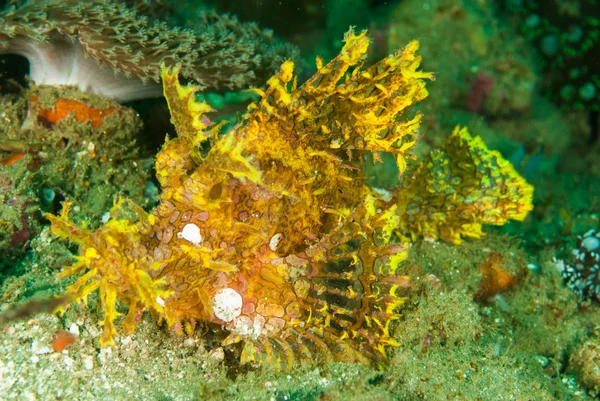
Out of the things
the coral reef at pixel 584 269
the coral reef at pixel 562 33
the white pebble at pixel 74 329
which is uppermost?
the coral reef at pixel 562 33

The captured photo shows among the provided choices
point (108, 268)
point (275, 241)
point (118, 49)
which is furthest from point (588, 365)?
point (118, 49)

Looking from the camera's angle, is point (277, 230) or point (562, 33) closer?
point (277, 230)

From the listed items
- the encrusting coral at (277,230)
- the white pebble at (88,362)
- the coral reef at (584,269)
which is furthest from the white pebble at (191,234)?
the coral reef at (584,269)

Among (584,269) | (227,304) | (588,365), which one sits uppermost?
(227,304)

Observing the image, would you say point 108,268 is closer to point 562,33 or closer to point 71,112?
point 71,112

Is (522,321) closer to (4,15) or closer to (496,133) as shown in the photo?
(496,133)

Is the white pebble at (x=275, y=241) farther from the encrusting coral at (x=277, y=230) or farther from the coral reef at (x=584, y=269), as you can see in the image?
the coral reef at (x=584, y=269)

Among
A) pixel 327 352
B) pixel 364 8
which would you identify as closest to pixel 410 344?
pixel 327 352

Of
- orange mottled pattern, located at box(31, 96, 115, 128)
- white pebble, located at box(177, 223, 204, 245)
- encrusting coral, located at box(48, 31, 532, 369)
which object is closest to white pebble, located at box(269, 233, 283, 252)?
encrusting coral, located at box(48, 31, 532, 369)
